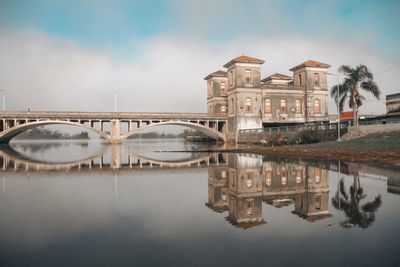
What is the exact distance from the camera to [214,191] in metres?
8.66

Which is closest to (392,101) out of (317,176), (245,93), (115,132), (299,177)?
(245,93)

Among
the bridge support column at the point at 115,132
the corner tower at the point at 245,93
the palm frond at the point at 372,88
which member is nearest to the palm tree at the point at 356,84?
the palm frond at the point at 372,88

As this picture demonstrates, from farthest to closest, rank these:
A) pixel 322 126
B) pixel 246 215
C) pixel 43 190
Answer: pixel 322 126 → pixel 43 190 → pixel 246 215

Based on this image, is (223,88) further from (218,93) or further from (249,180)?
(249,180)

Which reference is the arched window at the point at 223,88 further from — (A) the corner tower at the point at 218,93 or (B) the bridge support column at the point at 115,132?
(B) the bridge support column at the point at 115,132

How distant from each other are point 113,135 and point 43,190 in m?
43.9

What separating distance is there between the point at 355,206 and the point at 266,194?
2.18 m

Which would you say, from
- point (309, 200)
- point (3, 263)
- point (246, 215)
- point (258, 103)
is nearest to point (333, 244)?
point (246, 215)

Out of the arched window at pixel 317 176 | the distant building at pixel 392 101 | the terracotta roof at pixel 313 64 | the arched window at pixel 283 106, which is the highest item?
the terracotta roof at pixel 313 64

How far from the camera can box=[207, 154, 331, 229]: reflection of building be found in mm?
6008

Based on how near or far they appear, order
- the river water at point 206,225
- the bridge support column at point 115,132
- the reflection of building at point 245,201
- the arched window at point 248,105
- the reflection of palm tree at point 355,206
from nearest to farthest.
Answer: the river water at point 206,225 → the reflection of palm tree at point 355,206 → the reflection of building at point 245,201 → the bridge support column at point 115,132 → the arched window at point 248,105

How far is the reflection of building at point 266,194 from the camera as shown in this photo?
6008mm

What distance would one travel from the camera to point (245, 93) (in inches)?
2056

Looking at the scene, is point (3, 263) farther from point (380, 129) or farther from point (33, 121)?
point (33, 121)
